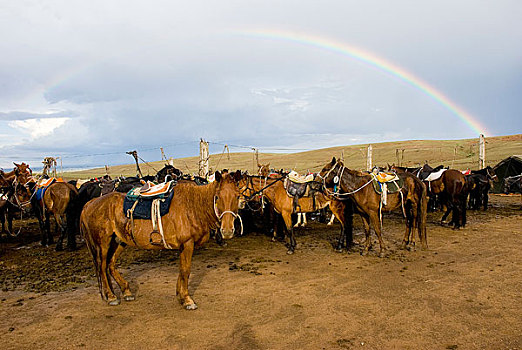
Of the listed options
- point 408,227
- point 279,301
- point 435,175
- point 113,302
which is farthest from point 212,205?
point 435,175

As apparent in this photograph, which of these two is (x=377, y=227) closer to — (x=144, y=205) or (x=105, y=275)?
(x=144, y=205)

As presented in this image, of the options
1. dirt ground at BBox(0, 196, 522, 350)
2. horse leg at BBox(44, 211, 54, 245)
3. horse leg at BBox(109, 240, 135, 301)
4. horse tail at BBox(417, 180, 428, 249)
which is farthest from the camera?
horse leg at BBox(44, 211, 54, 245)

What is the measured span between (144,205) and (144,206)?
0.02m

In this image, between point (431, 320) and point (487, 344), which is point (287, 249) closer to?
point (431, 320)

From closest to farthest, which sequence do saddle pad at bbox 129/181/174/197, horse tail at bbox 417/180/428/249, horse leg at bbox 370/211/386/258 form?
saddle pad at bbox 129/181/174/197
horse leg at bbox 370/211/386/258
horse tail at bbox 417/180/428/249

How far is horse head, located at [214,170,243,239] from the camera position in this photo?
16.2ft

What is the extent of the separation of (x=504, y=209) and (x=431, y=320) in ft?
48.2

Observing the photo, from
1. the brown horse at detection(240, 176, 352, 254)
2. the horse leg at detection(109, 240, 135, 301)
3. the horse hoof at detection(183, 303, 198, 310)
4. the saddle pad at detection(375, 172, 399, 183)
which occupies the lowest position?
the horse hoof at detection(183, 303, 198, 310)

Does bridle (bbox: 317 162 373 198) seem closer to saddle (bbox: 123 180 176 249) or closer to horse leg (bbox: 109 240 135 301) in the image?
saddle (bbox: 123 180 176 249)

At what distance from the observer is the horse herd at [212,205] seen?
16.9 feet

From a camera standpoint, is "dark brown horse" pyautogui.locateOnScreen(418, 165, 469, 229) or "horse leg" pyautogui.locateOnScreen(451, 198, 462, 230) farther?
"dark brown horse" pyautogui.locateOnScreen(418, 165, 469, 229)

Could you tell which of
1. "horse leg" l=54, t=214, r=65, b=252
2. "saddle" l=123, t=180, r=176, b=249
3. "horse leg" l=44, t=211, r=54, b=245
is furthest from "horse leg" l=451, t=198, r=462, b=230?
"horse leg" l=44, t=211, r=54, b=245

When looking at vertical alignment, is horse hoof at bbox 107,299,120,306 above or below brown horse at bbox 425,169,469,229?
below

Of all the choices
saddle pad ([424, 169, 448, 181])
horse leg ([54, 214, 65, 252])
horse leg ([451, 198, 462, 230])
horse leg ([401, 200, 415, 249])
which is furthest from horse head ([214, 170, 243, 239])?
saddle pad ([424, 169, 448, 181])
